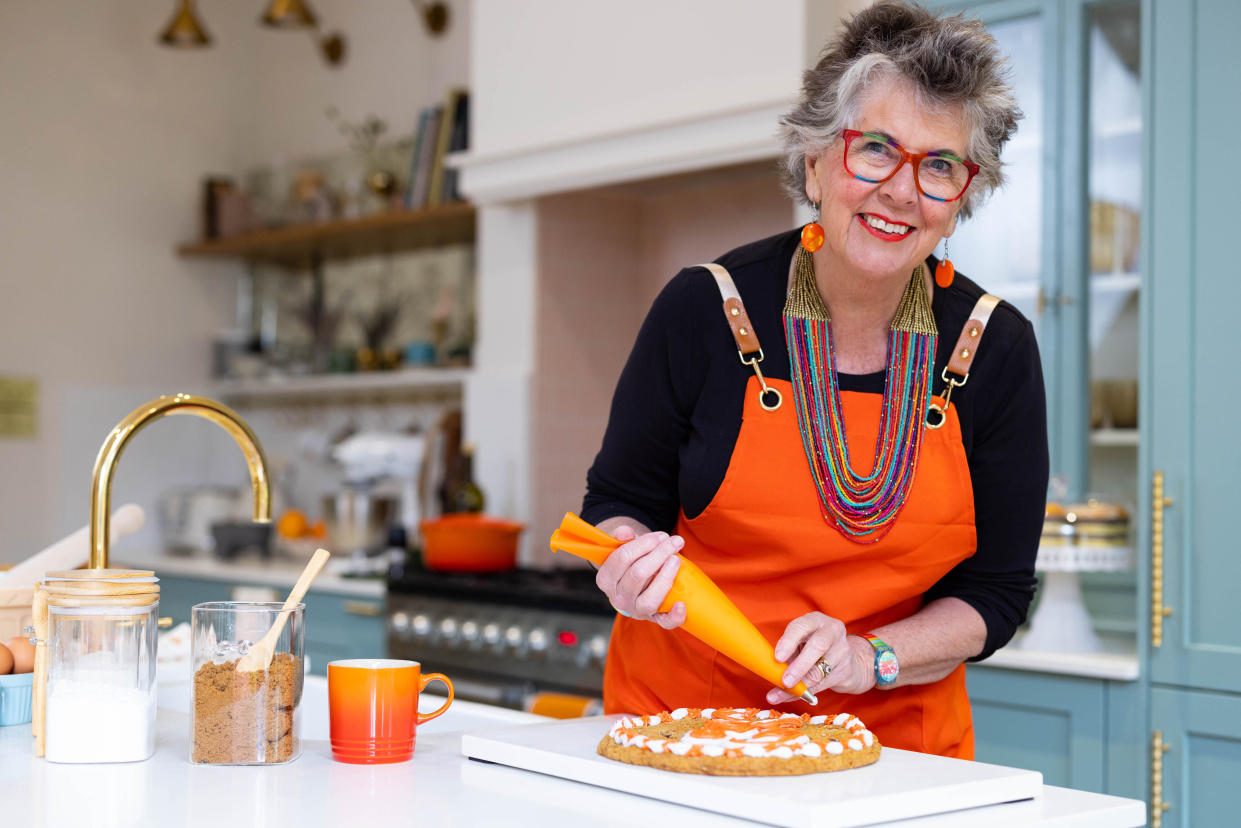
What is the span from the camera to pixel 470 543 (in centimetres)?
332

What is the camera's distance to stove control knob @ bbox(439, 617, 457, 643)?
127 inches

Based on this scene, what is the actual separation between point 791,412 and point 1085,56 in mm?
1546

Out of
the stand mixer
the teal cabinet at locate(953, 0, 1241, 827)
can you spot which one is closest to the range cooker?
the stand mixer

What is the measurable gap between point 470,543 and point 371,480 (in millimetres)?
843

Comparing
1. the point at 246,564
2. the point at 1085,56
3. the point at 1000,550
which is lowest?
the point at 246,564

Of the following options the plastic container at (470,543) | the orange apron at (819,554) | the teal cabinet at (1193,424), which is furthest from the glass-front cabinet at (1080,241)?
the plastic container at (470,543)

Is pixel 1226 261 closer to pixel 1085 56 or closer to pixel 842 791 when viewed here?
pixel 1085 56

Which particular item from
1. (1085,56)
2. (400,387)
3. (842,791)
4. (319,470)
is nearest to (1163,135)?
(1085,56)

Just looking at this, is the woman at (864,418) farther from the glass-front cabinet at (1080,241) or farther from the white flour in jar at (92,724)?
the glass-front cabinet at (1080,241)

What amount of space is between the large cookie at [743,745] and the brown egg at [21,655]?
67cm

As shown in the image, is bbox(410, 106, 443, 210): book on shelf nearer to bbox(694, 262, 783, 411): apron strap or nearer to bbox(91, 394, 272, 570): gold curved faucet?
bbox(694, 262, 783, 411): apron strap

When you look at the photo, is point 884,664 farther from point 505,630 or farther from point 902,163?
point 505,630

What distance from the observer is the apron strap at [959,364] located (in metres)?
1.50

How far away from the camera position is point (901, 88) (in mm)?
1429
